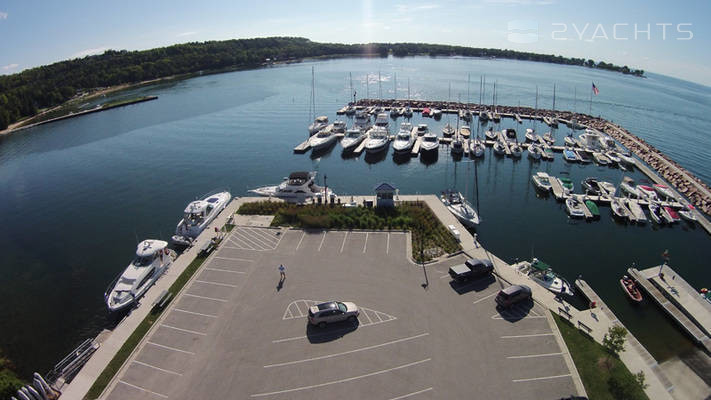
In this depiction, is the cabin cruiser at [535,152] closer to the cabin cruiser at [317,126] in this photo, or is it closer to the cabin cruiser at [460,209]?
the cabin cruiser at [460,209]

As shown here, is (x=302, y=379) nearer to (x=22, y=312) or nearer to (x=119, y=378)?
(x=119, y=378)

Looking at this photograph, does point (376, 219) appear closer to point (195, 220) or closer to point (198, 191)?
point (195, 220)


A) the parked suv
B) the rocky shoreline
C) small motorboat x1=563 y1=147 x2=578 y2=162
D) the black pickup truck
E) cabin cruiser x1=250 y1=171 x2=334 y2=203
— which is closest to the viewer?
the parked suv

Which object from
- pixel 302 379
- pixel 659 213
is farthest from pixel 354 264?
pixel 659 213

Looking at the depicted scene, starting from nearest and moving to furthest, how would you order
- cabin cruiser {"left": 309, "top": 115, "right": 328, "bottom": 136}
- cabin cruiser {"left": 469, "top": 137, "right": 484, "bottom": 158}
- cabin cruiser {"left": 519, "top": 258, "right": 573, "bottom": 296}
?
cabin cruiser {"left": 519, "top": 258, "right": 573, "bottom": 296} → cabin cruiser {"left": 469, "top": 137, "right": 484, "bottom": 158} → cabin cruiser {"left": 309, "top": 115, "right": 328, "bottom": 136}

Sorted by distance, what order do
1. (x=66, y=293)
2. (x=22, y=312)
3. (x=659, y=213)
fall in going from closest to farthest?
1. (x=22, y=312)
2. (x=66, y=293)
3. (x=659, y=213)

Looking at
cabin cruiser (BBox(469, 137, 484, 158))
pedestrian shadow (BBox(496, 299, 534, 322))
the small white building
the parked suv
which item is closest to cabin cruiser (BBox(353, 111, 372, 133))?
cabin cruiser (BBox(469, 137, 484, 158))

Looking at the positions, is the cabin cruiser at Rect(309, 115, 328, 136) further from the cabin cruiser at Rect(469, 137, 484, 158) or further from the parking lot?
the parking lot

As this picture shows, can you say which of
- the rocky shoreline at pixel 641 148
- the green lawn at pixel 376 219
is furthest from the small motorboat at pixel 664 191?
the green lawn at pixel 376 219
